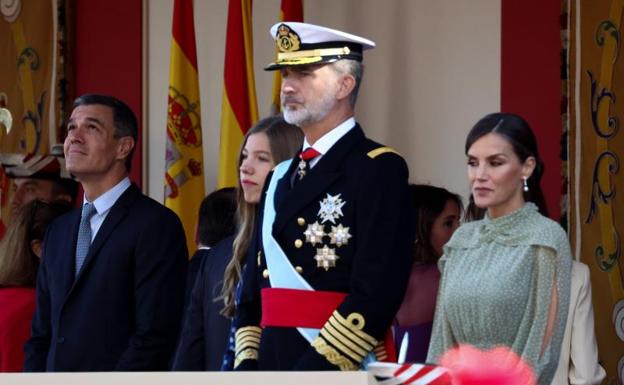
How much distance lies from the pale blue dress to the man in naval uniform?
0.34 meters

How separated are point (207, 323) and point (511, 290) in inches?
45.7

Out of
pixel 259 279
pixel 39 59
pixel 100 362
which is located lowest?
pixel 100 362

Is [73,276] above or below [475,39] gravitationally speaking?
below

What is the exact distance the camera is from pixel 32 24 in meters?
7.23

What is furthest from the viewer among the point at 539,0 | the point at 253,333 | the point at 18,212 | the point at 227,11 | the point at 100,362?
the point at 227,11

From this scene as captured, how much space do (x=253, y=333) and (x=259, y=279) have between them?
14 cm

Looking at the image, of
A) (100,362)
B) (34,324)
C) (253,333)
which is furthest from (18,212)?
(253,333)

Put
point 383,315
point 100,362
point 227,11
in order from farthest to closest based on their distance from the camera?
1. point 227,11
2. point 100,362
3. point 383,315

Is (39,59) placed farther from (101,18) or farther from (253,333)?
(253,333)

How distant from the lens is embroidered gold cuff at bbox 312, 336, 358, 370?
133 inches

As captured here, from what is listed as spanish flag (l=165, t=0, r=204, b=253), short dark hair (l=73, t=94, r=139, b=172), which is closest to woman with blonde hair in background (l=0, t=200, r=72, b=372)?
short dark hair (l=73, t=94, r=139, b=172)

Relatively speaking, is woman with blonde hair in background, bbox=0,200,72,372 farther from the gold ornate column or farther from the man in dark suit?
the gold ornate column

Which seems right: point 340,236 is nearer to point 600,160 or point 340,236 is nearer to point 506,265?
point 506,265

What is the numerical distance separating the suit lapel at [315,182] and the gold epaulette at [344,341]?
322mm
